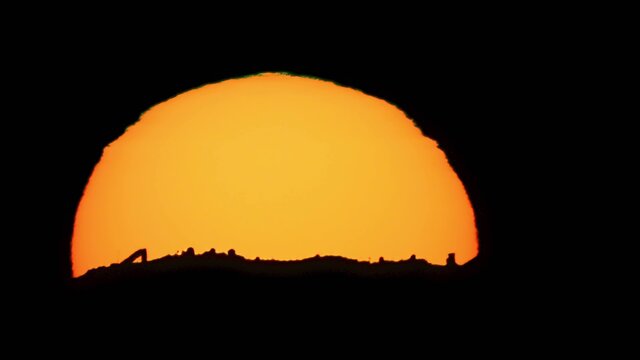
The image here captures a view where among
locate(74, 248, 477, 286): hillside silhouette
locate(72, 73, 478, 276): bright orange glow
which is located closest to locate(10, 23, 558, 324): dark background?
locate(72, 73, 478, 276): bright orange glow

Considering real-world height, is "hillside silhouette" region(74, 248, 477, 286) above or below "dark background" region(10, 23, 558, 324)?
below

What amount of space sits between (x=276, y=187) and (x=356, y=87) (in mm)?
395

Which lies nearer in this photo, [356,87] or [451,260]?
[451,260]

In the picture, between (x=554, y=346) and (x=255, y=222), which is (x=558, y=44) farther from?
(x=255, y=222)

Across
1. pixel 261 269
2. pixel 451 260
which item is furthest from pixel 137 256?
pixel 451 260

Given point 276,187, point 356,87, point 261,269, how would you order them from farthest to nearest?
point 356,87, point 276,187, point 261,269

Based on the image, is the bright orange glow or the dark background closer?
the bright orange glow

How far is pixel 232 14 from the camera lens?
79.7 inches

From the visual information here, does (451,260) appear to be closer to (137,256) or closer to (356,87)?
(356,87)

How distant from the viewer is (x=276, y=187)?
5.49ft

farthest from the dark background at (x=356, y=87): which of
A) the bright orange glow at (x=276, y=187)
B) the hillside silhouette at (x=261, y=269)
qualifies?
the hillside silhouette at (x=261, y=269)

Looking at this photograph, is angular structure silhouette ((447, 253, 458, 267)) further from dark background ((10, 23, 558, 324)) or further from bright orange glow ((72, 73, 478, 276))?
dark background ((10, 23, 558, 324))

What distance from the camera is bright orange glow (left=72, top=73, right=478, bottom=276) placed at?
165 cm

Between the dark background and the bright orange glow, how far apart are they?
0.07 meters
